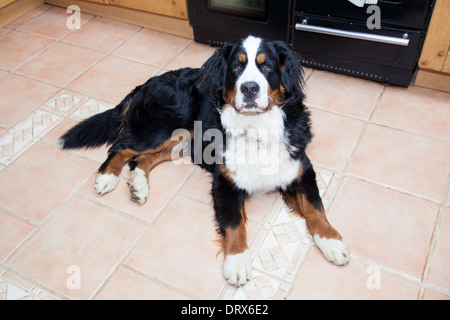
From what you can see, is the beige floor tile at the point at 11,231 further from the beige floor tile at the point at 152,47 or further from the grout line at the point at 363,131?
the grout line at the point at 363,131

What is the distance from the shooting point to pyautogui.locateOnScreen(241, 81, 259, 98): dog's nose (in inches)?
61.4

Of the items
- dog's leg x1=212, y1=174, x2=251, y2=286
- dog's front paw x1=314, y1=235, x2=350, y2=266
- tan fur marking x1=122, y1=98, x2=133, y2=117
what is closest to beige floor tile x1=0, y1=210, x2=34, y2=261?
tan fur marking x1=122, y1=98, x2=133, y2=117

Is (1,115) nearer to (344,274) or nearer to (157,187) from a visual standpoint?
(157,187)

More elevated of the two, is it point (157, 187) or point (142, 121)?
point (142, 121)

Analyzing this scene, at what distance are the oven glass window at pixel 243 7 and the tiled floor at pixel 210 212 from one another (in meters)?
0.57

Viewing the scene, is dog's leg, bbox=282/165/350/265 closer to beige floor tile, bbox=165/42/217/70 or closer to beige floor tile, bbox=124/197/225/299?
beige floor tile, bbox=124/197/225/299

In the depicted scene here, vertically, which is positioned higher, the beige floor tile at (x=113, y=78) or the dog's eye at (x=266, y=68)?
the dog's eye at (x=266, y=68)

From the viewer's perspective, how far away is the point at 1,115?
2.54 meters

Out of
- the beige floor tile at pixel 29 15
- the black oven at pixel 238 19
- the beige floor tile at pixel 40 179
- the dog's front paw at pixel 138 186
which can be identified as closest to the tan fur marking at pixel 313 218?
the dog's front paw at pixel 138 186

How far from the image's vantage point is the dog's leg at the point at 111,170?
6.59 feet

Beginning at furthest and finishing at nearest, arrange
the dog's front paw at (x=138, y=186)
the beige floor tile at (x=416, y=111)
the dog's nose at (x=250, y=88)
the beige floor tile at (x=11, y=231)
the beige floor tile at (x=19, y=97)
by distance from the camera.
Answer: the beige floor tile at (x=19, y=97), the beige floor tile at (x=416, y=111), the dog's front paw at (x=138, y=186), the beige floor tile at (x=11, y=231), the dog's nose at (x=250, y=88)
